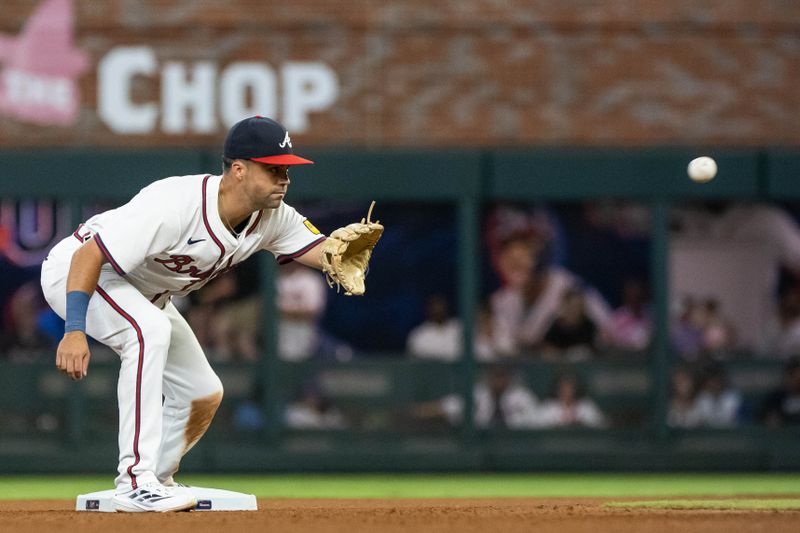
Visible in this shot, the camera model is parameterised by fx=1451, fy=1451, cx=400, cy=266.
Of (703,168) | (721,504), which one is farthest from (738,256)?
(721,504)

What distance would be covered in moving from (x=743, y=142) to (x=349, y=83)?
3.47m

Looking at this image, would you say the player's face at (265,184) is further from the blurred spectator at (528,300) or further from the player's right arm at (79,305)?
the blurred spectator at (528,300)

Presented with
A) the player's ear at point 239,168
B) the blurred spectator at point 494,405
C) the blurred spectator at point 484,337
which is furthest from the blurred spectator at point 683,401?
the player's ear at point 239,168

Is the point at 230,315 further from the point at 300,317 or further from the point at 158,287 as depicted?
the point at 158,287

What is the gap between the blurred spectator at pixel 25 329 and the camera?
1222 centimetres

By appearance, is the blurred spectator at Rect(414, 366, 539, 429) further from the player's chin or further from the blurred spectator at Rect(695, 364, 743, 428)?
the player's chin

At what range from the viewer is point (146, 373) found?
6.49 metres

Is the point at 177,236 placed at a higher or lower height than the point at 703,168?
lower

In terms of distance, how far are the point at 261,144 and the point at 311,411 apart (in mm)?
5949

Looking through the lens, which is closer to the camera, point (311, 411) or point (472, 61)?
point (311, 411)

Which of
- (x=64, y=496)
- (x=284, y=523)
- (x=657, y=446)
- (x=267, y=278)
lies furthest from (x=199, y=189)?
(x=657, y=446)

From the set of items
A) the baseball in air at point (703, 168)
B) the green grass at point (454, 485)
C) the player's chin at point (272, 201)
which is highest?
the baseball in air at point (703, 168)

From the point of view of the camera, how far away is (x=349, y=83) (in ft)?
41.4

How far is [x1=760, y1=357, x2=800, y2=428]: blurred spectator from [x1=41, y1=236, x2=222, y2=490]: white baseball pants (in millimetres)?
6620
